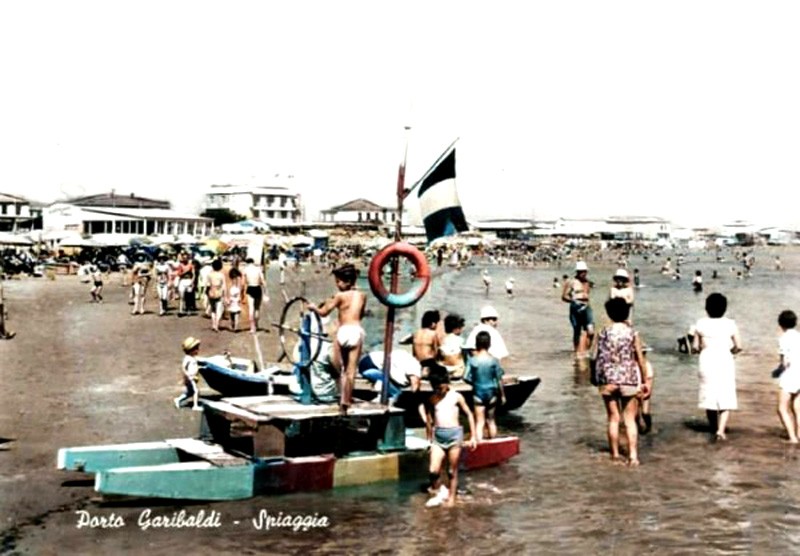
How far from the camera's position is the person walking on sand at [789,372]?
10.4 meters

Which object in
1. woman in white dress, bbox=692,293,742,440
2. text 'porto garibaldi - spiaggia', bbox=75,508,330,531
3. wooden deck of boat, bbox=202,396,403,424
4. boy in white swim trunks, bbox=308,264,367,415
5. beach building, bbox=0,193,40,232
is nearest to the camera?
text 'porto garibaldi - spiaggia', bbox=75,508,330,531

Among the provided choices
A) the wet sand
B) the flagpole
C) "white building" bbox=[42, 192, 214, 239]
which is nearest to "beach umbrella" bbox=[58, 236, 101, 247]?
"white building" bbox=[42, 192, 214, 239]

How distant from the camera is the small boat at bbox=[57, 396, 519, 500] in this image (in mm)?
8312

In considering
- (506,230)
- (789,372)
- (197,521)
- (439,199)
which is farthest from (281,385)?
(506,230)

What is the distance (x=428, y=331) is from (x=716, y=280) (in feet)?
214

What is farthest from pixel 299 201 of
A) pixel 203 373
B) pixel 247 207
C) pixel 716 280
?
pixel 203 373

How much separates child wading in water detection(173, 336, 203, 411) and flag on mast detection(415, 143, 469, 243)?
3.52 m

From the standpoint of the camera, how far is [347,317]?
9.13 metres

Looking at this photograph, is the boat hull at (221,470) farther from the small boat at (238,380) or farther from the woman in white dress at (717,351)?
the woman in white dress at (717,351)

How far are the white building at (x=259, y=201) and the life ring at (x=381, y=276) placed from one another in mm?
105649

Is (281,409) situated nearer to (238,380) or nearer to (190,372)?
(238,380)

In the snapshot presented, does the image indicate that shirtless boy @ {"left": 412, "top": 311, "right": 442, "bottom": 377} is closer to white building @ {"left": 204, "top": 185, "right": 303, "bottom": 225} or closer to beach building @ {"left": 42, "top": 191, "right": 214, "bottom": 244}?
beach building @ {"left": 42, "top": 191, "right": 214, "bottom": 244}

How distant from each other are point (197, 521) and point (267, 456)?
1.33 metres

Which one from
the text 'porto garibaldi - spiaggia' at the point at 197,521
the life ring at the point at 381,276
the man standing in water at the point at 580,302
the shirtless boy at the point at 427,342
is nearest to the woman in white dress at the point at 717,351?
the shirtless boy at the point at 427,342
